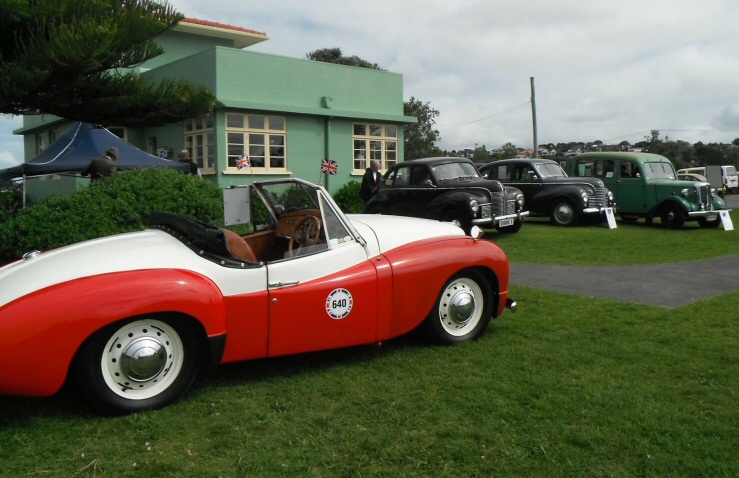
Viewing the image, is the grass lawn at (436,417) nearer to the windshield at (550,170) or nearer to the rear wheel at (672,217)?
the rear wheel at (672,217)

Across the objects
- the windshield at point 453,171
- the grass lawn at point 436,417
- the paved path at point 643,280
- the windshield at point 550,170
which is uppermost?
the windshield at point 550,170

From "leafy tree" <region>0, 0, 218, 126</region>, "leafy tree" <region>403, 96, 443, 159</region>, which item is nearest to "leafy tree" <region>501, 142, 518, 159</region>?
"leafy tree" <region>403, 96, 443, 159</region>

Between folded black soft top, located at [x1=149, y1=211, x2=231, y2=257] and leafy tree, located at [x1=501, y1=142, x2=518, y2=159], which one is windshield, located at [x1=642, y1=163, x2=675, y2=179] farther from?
leafy tree, located at [x1=501, y1=142, x2=518, y2=159]

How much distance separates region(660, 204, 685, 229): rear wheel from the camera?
1644 cm

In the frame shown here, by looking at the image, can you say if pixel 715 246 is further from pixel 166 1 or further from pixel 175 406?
pixel 175 406

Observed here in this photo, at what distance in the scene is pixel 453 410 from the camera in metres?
4.00

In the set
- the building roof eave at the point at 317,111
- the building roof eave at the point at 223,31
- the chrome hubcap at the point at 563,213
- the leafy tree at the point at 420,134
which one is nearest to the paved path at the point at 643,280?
the chrome hubcap at the point at 563,213

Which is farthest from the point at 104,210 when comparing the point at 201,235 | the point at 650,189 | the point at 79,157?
the point at 650,189

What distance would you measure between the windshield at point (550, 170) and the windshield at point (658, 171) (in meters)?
2.13

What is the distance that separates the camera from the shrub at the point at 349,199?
768 inches

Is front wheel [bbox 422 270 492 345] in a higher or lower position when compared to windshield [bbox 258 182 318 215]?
lower

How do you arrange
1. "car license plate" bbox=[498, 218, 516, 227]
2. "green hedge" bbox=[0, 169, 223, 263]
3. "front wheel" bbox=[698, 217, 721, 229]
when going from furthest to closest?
"front wheel" bbox=[698, 217, 721, 229] → "car license plate" bbox=[498, 218, 516, 227] → "green hedge" bbox=[0, 169, 223, 263]

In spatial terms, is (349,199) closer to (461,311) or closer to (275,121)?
(275,121)

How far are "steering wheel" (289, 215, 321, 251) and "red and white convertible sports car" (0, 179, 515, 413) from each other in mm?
11
